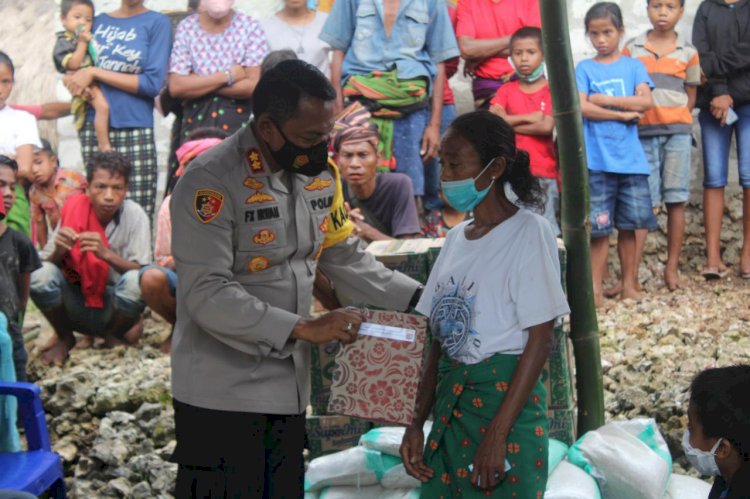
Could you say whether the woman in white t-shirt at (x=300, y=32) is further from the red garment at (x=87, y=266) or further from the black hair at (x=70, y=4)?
the red garment at (x=87, y=266)

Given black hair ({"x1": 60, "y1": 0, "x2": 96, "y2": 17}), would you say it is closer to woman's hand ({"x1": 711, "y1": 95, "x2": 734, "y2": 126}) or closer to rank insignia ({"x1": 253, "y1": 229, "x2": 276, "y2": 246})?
woman's hand ({"x1": 711, "y1": 95, "x2": 734, "y2": 126})

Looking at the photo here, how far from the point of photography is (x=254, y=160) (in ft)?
9.78

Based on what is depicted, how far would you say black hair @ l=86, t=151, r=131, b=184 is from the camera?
6918 millimetres

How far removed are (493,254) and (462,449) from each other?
559 millimetres

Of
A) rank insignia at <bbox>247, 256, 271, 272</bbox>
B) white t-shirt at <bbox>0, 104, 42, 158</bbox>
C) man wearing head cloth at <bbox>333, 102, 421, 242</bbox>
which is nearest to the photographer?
rank insignia at <bbox>247, 256, 271, 272</bbox>

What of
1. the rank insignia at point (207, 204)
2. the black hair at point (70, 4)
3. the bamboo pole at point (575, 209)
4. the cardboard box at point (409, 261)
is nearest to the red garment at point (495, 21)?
the black hair at point (70, 4)

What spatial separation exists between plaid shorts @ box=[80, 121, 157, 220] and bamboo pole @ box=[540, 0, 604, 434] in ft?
13.8

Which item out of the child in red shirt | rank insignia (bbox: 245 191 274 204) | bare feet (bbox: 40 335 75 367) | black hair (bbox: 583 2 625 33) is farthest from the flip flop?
rank insignia (bbox: 245 191 274 204)

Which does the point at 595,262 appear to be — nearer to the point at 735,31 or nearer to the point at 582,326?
the point at 735,31

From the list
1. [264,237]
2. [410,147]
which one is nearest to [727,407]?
[264,237]

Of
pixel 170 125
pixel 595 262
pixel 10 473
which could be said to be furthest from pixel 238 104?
pixel 10 473

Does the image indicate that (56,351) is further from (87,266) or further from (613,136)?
(613,136)

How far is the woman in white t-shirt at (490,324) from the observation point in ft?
9.44

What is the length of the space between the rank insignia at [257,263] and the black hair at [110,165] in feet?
13.8
